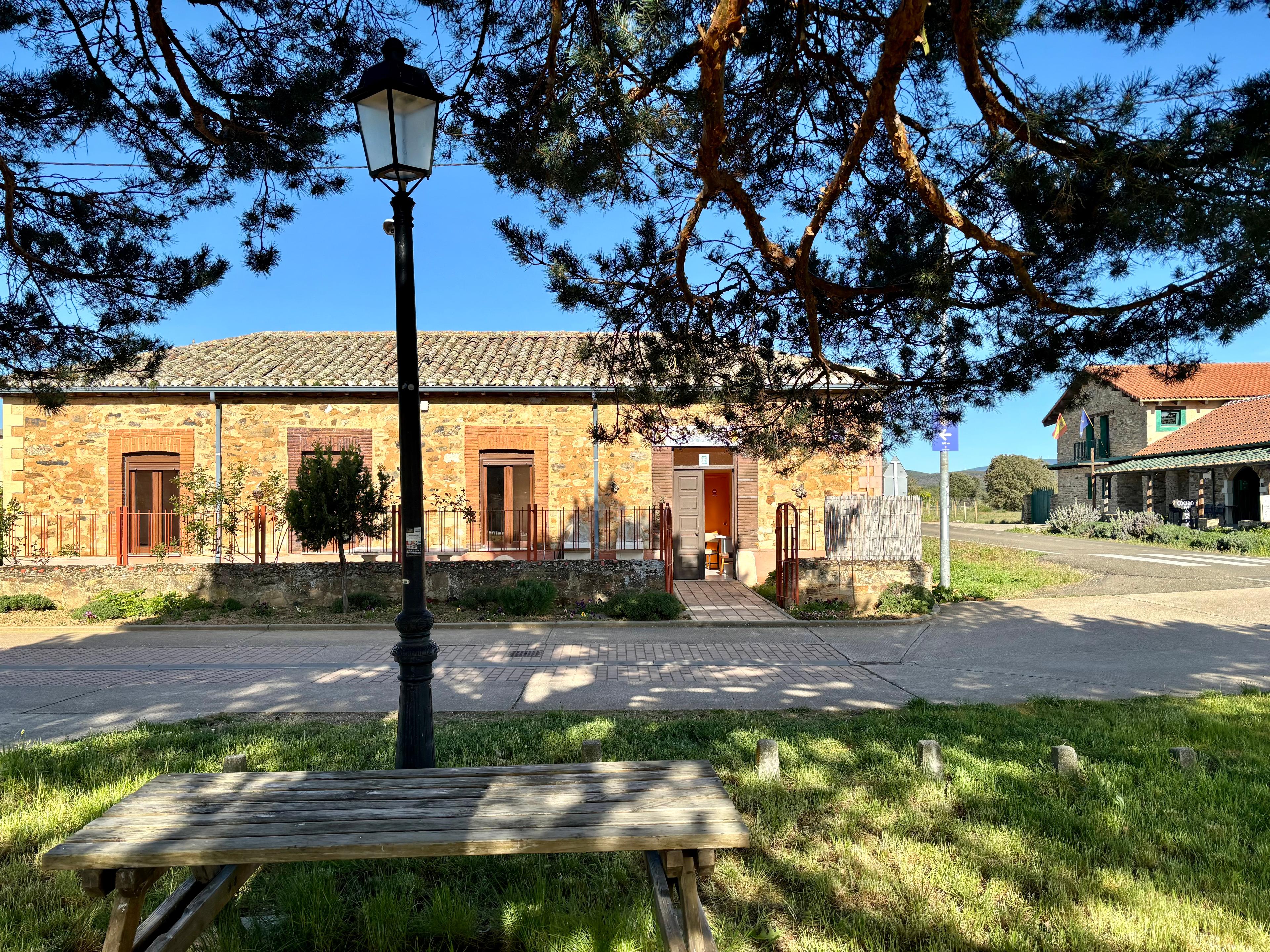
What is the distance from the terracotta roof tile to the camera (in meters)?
13.9

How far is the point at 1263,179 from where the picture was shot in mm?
3430

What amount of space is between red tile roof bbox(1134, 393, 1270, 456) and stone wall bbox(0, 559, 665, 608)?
81.2 feet

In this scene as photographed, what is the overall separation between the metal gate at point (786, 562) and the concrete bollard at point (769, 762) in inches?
278

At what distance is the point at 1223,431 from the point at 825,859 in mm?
32009

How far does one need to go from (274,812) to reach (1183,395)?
38.1 meters

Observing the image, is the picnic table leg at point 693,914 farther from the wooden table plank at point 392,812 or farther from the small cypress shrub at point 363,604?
the small cypress shrub at point 363,604

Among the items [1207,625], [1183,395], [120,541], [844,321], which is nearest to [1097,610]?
[1207,625]

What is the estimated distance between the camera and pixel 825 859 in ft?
10.3

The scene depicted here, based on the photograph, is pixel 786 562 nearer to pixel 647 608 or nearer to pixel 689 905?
pixel 647 608

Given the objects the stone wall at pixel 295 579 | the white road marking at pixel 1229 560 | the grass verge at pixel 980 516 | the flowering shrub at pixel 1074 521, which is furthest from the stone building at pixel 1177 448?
the stone wall at pixel 295 579

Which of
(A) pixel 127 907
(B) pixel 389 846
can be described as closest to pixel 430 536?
(A) pixel 127 907

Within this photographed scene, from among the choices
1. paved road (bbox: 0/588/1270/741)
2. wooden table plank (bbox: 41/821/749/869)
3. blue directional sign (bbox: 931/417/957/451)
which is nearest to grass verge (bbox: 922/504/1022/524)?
blue directional sign (bbox: 931/417/957/451)

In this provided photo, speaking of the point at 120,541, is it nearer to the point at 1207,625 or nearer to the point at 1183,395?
the point at 1207,625

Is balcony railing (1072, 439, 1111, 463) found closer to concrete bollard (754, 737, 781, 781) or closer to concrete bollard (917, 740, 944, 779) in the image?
concrete bollard (917, 740, 944, 779)
